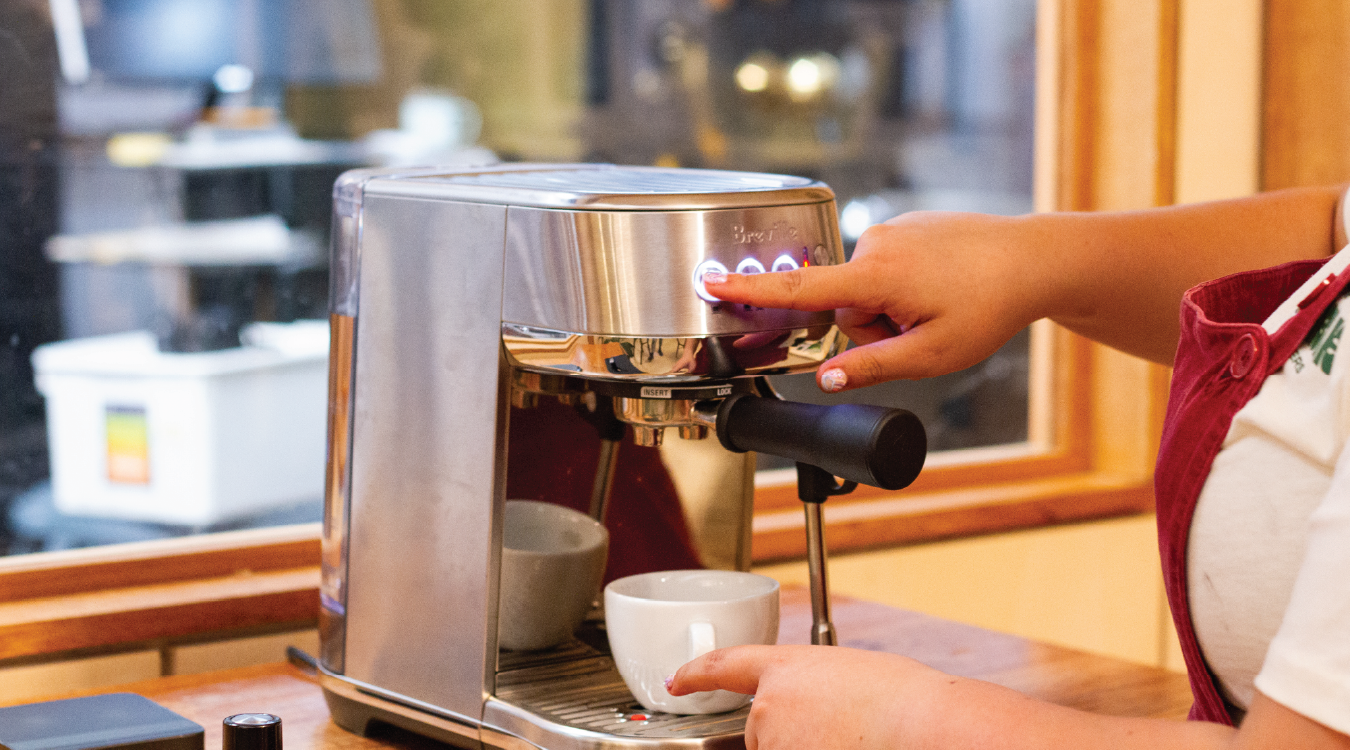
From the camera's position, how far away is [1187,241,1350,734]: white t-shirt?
45 cm

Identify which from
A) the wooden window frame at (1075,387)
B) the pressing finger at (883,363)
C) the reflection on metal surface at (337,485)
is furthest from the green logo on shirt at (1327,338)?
the wooden window frame at (1075,387)

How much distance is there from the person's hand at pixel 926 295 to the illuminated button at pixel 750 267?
0.03 meters

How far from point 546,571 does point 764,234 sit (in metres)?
0.26

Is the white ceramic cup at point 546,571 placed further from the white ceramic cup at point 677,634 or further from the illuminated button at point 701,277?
the illuminated button at point 701,277

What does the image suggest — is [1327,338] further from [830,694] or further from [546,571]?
[546,571]

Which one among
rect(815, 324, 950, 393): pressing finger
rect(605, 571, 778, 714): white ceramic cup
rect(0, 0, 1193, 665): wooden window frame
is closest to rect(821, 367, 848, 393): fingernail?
rect(815, 324, 950, 393): pressing finger

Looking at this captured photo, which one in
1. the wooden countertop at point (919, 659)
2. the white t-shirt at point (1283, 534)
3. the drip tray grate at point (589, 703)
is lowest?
the wooden countertop at point (919, 659)

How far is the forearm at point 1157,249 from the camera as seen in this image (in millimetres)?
817

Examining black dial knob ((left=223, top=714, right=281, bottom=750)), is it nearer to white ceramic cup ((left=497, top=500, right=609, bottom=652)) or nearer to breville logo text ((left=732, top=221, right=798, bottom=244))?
white ceramic cup ((left=497, top=500, right=609, bottom=652))

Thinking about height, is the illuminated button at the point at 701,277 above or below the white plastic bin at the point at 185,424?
above

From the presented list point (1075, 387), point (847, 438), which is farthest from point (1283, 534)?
point (1075, 387)

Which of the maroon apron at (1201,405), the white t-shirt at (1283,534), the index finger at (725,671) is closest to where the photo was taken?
the white t-shirt at (1283,534)

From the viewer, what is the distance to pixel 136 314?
1.17 m

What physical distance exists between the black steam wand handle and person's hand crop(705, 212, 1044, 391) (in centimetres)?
5
